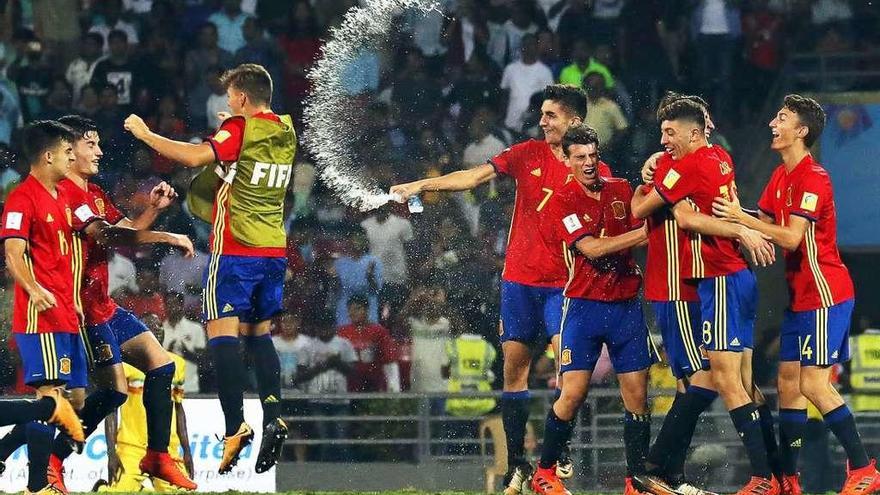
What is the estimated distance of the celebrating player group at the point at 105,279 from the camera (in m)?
8.17

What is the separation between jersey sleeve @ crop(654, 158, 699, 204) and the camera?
8305mm

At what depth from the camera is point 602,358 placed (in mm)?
13148

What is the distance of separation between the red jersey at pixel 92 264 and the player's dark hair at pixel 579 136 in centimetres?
239

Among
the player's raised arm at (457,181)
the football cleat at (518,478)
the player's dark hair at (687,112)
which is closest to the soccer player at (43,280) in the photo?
the player's raised arm at (457,181)

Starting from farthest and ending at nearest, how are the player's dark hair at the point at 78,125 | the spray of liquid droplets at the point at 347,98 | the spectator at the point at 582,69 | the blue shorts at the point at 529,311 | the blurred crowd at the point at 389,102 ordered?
the spray of liquid droplets at the point at 347,98
the spectator at the point at 582,69
the blurred crowd at the point at 389,102
the blue shorts at the point at 529,311
the player's dark hair at the point at 78,125

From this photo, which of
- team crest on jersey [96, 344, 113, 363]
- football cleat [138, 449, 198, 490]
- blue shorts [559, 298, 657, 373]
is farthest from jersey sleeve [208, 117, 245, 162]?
blue shorts [559, 298, 657, 373]

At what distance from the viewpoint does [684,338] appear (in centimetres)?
848

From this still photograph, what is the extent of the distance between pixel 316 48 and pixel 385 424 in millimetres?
3330

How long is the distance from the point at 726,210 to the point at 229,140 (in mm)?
2486

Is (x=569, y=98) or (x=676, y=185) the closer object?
(x=676, y=185)

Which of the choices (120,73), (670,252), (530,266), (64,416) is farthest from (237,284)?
(120,73)

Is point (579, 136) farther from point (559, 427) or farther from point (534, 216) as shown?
point (559, 427)

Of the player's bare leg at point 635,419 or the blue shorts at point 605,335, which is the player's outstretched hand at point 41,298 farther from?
the player's bare leg at point 635,419

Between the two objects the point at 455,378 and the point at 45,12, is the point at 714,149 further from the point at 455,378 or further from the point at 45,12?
the point at 45,12
